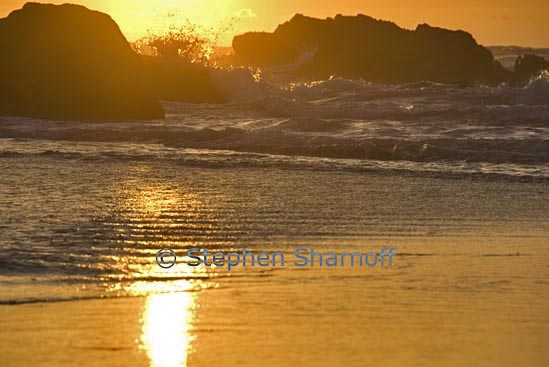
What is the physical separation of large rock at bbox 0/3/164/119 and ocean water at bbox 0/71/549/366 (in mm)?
4349

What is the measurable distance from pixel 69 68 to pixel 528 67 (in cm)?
2666

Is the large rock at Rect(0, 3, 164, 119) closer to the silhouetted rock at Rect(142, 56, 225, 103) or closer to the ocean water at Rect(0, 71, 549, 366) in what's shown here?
the silhouetted rock at Rect(142, 56, 225, 103)

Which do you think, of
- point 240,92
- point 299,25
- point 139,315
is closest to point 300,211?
point 139,315

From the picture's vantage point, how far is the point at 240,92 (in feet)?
87.7

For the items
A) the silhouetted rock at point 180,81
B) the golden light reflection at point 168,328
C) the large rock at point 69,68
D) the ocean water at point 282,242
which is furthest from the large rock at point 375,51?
the golden light reflection at point 168,328

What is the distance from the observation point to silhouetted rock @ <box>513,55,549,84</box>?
4056cm

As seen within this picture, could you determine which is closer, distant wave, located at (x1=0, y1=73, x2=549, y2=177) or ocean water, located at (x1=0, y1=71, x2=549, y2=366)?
ocean water, located at (x1=0, y1=71, x2=549, y2=366)

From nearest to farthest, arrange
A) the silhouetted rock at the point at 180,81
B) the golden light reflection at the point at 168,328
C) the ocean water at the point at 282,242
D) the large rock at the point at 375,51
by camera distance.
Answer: the golden light reflection at the point at 168,328, the ocean water at the point at 282,242, the silhouetted rock at the point at 180,81, the large rock at the point at 375,51

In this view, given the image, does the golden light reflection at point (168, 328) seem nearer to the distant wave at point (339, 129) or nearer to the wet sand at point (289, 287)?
the wet sand at point (289, 287)

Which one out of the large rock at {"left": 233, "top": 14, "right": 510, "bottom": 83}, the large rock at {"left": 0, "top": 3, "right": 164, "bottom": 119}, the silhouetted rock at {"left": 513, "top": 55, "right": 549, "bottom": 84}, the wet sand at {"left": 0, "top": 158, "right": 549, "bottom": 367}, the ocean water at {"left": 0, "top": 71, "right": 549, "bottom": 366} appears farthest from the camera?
the large rock at {"left": 233, "top": 14, "right": 510, "bottom": 83}

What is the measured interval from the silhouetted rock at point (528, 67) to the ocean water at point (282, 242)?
26341mm

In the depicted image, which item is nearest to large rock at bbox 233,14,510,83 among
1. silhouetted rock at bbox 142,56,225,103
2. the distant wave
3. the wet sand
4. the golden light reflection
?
silhouetted rock at bbox 142,56,225,103

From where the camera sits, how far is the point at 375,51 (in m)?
54.7

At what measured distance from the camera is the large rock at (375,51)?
49750mm
